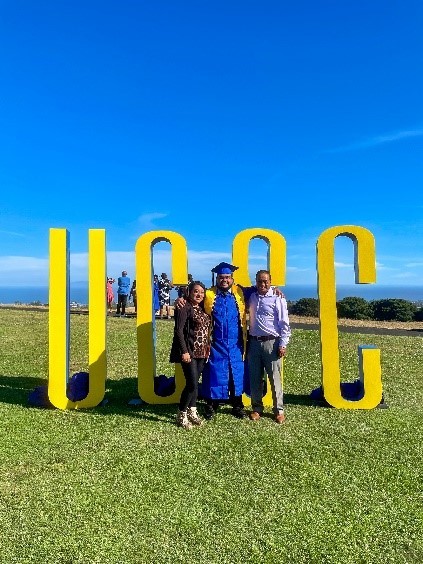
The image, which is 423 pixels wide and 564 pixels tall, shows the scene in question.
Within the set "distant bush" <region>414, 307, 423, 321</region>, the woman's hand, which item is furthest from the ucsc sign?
"distant bush" <region>414, 307, 423, 321</region>

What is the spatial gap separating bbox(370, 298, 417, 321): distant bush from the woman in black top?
18.0m

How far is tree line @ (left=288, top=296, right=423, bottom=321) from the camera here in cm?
2203

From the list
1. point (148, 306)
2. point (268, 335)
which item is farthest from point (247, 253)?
point (148, 306)

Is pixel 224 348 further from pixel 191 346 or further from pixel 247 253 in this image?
pixel 247 253

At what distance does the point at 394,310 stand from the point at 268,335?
1786 cm

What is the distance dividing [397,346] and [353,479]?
785 cm

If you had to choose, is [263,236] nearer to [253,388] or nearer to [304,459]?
[253,388]

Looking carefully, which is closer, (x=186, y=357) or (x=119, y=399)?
(x=186, y=357)

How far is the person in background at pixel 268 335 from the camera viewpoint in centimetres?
615

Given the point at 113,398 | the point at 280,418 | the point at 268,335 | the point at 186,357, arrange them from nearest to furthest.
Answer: the point at 186,357
the point at 280,418
the point at 268,335
the point at 113,398

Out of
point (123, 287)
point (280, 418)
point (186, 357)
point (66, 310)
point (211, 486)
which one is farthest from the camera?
point (123, 287)

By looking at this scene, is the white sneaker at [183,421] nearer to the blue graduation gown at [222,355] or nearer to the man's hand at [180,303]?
the blue graduation gown at [222,355]

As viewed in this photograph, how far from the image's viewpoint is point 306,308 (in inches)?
903

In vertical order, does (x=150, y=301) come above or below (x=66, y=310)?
above
